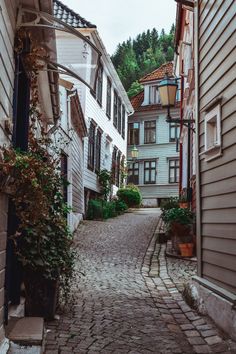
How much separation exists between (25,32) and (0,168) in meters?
1.74

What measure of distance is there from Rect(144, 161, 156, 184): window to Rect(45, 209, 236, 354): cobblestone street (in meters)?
20.2

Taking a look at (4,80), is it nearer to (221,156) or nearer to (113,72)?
(221,156)

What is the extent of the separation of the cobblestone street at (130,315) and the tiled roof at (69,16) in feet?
31.1

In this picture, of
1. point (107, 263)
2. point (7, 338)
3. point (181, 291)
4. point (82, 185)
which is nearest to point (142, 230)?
point (82, 185)

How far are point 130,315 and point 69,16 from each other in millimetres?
14315

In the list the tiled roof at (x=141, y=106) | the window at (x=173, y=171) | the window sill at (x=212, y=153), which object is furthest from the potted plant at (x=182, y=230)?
the tiled roof at (x=141, y=106)

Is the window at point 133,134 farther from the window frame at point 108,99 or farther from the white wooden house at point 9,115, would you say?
the white wooden house at point 9,115

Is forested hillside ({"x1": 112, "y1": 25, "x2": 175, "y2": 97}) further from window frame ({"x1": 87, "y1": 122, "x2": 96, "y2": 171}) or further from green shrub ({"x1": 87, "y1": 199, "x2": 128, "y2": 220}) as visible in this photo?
green shrub ({"x1": 87, "y1": 199, "x2": 128, "y2": 220})

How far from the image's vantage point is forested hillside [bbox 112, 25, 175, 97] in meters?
49.1

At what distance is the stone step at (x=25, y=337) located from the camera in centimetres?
345

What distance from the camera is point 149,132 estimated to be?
102ft

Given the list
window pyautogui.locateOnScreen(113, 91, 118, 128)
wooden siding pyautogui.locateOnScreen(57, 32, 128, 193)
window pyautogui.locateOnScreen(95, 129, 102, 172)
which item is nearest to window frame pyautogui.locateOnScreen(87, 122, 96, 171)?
wooden siding pyautogui.locateOnScreen(57, 32, 128, 193)

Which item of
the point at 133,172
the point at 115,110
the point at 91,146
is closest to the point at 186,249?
the point at 91,146

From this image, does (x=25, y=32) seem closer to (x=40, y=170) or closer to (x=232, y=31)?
(x=40, y=170)
